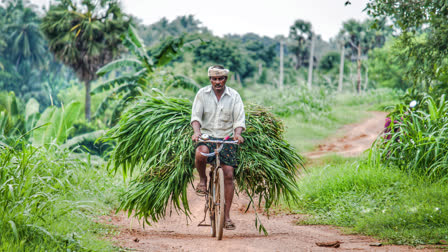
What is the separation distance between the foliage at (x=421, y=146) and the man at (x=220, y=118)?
2633 mm

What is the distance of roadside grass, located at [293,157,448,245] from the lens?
5.30 m

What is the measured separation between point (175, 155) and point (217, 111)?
714 millimetres

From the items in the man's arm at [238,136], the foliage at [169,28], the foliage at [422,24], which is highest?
the foliage at [169,28]

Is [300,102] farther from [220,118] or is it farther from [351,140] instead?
[220,118]

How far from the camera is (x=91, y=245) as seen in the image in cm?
421

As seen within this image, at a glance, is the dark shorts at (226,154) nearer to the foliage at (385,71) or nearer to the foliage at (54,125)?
the foliage at (54,125)

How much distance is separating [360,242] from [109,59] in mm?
23831

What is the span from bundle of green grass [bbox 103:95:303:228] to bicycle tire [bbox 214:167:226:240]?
16.0 inches

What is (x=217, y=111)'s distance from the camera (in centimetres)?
525

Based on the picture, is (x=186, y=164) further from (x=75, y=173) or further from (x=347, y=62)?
(x=347, y=62)

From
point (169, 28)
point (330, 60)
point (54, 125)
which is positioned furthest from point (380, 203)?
point (169, 28)

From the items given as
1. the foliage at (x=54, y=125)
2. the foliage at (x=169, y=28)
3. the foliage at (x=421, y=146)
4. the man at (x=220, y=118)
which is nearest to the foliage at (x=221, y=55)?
the foliage at (x=169, y=28)

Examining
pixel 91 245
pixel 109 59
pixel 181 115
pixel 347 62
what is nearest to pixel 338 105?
pixel 109 59

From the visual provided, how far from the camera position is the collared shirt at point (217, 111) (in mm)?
5234
